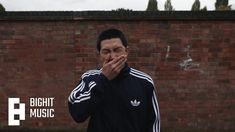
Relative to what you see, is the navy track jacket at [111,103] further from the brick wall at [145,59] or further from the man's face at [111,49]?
the brick wall at [145,59]

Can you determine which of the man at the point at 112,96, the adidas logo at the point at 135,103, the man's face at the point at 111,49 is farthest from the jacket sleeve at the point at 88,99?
the adidas logo at the point at 135,103

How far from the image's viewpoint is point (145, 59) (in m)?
9.73

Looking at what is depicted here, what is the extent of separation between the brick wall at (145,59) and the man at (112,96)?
6.33 metres

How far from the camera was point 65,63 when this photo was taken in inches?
387

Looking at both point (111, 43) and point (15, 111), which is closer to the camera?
point (111, 43)

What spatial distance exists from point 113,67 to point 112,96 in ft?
0.83

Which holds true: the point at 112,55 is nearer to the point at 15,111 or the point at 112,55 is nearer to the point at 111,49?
the point at 111,49

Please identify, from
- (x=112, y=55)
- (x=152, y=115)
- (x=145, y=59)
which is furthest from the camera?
(x=145, y=59)

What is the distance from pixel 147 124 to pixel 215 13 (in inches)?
261

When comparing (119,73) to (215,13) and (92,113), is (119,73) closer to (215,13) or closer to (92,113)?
(92,113)

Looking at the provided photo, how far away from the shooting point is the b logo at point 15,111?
9852 millimetres

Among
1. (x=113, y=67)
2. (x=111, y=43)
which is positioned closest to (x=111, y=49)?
A: (x=111, y=43)

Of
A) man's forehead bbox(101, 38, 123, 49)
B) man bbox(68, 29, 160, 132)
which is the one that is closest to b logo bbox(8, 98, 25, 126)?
man bbox(68, 29, 160, 132)

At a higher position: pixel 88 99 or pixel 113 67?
pixel 113 67
